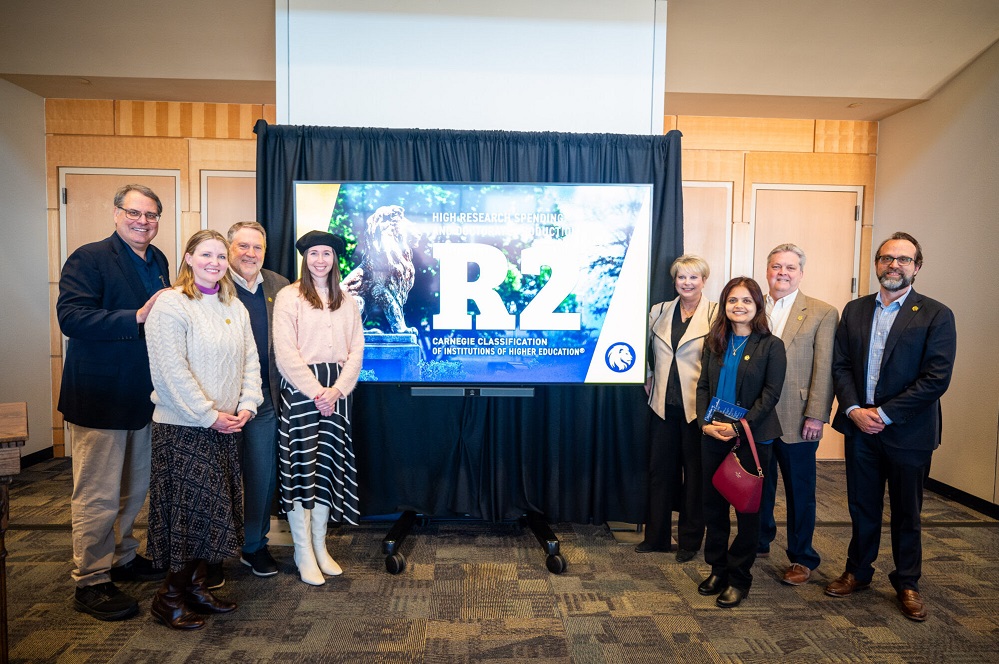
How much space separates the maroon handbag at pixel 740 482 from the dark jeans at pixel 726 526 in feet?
0.15

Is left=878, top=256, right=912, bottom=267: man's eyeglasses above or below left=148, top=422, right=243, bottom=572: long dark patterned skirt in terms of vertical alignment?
above

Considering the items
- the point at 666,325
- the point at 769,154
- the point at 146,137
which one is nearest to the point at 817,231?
the point at 769,154

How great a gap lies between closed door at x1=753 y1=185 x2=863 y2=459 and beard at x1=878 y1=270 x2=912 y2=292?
234cm

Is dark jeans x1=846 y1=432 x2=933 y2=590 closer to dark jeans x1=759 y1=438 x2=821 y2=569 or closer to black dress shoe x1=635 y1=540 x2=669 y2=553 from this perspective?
dark jeans x1=759 y1=438 x2=821 y2=569

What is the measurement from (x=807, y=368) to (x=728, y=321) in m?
0.56

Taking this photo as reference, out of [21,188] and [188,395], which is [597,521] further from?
[21,188]

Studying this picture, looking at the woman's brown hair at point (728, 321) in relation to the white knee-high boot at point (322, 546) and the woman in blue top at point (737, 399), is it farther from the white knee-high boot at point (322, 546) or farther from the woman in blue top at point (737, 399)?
the white knee-high boot at point (322, 546)

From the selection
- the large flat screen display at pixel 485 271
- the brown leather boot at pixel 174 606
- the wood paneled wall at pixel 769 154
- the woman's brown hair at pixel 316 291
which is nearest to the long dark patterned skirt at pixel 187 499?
the brown leather boot at pixel 174 606

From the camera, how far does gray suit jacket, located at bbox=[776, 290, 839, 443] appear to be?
9.12 feet

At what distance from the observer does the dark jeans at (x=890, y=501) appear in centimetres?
251

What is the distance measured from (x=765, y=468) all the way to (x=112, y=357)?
298 cm

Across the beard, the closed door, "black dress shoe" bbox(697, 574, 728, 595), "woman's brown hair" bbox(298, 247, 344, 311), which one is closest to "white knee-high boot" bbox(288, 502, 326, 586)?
"woman's brown hair" bbox(298, 247, 344, 311)

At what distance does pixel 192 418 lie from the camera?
220 cm

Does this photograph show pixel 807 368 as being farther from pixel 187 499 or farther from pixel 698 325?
pixel 187 499
